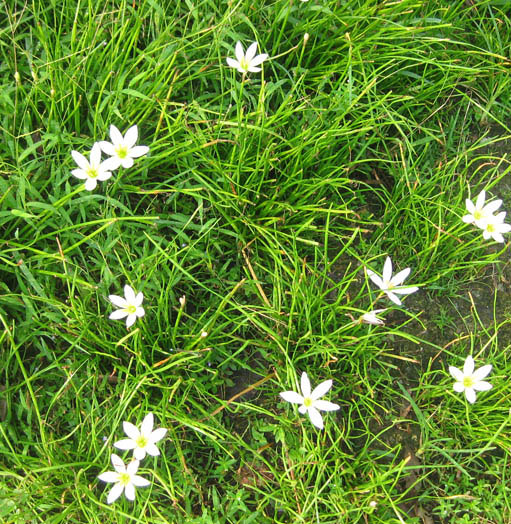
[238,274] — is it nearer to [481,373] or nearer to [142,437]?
[142,437]

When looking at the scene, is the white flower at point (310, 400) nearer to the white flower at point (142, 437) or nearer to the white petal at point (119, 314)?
the white flower at point (142, 437)

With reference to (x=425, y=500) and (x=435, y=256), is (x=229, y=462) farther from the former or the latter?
(x=435, y=256)

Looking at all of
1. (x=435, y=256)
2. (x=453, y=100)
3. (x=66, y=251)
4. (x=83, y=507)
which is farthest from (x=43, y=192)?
(x=453, y=100)

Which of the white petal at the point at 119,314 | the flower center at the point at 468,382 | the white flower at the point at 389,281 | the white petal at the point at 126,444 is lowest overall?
the white petal at the point at 126,444

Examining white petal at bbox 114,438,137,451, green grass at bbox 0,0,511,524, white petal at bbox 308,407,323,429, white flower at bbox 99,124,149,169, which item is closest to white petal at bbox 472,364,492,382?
green grass at bbox 0,0,511,524

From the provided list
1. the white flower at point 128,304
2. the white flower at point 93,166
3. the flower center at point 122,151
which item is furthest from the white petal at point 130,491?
the flower center at point 122,151

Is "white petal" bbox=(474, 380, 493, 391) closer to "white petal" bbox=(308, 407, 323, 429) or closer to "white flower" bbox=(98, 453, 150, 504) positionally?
"white petal" bbox=(308, 407, 323, 429)

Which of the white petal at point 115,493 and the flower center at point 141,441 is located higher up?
the flower center at point 141,441
